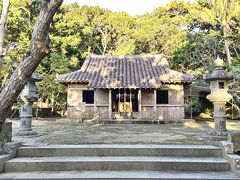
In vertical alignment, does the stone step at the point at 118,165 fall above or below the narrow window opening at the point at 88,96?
below

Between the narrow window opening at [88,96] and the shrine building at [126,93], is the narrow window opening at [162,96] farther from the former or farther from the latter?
the narrow window opening at [88,96]

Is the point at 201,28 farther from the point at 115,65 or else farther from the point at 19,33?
the point at 19,33

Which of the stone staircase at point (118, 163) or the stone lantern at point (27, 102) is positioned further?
the stone lantern at point (27, 102)

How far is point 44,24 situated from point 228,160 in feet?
14.6

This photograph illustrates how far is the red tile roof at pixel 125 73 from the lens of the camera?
1705 centimetres

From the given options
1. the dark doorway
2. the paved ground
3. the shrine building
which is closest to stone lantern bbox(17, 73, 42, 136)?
the paved ground

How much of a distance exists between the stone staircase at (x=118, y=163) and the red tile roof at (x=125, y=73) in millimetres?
10527

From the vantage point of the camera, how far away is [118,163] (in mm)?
5703

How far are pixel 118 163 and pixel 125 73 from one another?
43.0ft

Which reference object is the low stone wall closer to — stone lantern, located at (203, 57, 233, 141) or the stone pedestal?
stone lantern, located at (203, 57, 233, 141)

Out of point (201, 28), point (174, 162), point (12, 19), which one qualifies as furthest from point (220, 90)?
point (201, 28)

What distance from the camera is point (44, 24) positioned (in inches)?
162

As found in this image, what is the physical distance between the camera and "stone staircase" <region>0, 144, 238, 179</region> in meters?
5.36

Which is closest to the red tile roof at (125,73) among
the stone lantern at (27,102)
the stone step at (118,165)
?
the stone lantern at (27,102)
